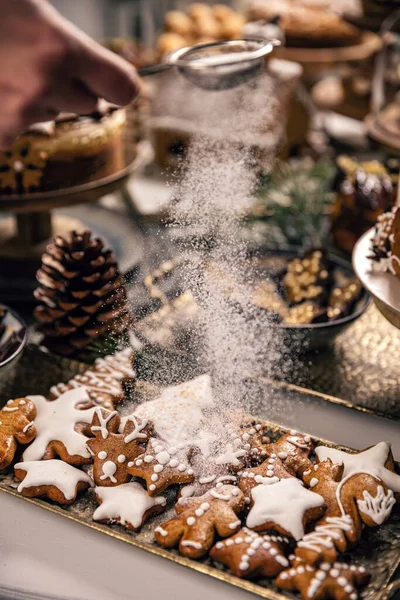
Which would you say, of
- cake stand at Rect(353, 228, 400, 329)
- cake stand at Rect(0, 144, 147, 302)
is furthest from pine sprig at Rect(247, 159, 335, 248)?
cake stand at Rect(353, 228, 400, 329)

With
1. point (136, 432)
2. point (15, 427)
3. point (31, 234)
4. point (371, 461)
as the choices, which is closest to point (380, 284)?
point (371, 461)

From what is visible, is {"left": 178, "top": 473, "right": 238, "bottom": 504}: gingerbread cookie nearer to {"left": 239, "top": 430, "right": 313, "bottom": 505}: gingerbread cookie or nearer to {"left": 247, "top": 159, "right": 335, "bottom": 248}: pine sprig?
{"left": 239, "top": 430, "right": 313, "bottom": 505}: gingerbread cookie

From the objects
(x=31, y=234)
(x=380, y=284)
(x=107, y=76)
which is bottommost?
(x=31, y=234)

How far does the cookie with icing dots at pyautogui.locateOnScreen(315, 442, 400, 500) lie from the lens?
2.22 feet

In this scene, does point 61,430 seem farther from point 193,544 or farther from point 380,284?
point 380,284

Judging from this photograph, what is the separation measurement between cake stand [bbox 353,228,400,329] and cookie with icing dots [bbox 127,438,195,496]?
26 cm

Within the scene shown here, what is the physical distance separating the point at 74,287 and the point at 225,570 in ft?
1.46

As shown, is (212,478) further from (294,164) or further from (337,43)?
(337,43)

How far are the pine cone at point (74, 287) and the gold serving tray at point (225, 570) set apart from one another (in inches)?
10.4

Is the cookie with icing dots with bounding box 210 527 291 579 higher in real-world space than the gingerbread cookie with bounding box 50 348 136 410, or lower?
higher

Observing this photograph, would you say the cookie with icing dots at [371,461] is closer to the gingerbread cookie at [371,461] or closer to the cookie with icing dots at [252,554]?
the gingerbread cookie at [371,461]

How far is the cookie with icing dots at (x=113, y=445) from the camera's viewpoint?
0.70m

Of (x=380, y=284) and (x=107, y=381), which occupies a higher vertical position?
(x=380, y=284)

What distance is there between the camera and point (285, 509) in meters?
0.64
